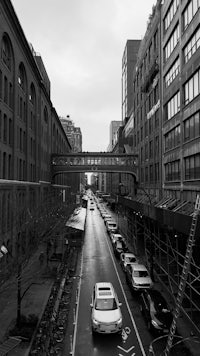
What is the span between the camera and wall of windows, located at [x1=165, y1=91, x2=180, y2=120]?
34.9m

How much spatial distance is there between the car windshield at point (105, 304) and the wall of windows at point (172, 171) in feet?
57.3

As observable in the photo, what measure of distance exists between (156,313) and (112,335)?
108 inches

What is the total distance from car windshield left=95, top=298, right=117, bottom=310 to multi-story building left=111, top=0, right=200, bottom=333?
4.30 metres

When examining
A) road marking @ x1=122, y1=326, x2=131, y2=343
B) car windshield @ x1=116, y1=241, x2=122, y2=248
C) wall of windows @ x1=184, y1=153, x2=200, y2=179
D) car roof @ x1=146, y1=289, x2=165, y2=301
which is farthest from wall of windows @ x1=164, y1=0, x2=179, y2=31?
road marking @ x1=122, y1=326, x2=131, y2=343

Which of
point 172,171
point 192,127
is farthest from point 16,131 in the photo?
point 172,171

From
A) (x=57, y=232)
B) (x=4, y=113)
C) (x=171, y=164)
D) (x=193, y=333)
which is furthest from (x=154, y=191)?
(x=193, y=333)

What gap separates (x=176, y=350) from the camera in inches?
676

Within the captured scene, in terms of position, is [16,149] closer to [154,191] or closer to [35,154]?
[35,154]

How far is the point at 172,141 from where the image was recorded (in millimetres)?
37500

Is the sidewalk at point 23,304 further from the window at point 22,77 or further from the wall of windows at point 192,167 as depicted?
the window at point 22,77

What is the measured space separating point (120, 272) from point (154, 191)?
1628cm

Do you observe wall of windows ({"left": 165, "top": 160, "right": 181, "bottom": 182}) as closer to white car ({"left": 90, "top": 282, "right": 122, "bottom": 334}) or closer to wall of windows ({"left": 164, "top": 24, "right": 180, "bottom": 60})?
wall of windows ({"left": 164, "top": 24, "right": 180, "bottom": 60})

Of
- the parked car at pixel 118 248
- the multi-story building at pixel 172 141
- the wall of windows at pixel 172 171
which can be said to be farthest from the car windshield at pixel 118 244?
the wall of windows at pixel 172 171

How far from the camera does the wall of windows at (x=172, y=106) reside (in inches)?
1375
